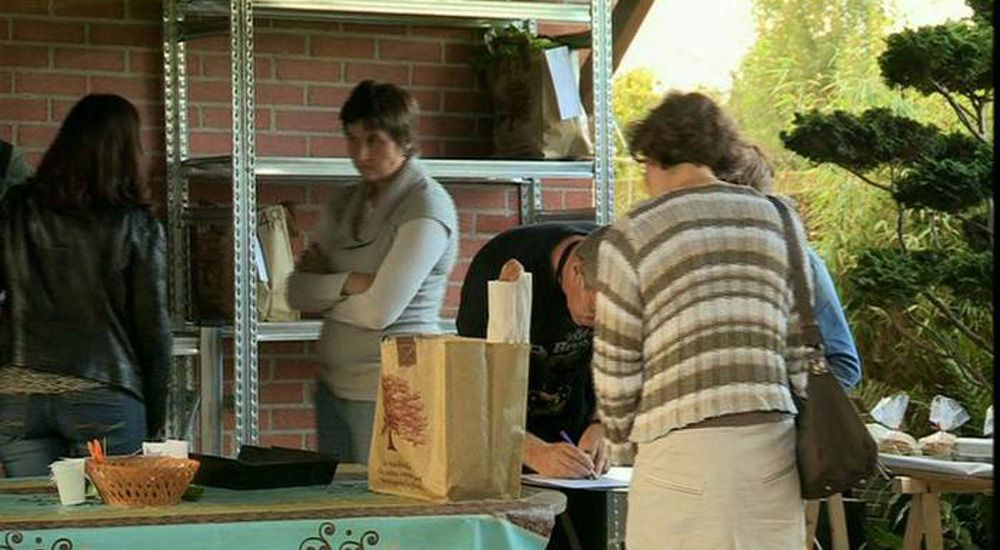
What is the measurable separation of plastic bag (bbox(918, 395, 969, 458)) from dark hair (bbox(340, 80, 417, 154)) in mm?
1768

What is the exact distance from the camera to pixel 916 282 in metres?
6.22

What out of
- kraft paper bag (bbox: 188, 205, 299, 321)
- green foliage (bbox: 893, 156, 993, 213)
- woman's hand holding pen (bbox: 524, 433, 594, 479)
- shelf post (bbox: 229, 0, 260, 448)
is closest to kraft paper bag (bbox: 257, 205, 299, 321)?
kraft paper bag (bbox: 188, 205, 299, 321)

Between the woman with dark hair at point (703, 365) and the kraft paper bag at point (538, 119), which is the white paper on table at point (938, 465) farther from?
the woman with dark hair at point (703, 365)

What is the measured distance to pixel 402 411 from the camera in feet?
10.1

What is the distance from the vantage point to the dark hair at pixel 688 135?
346 cm

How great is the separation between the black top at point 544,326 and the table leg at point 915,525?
184 centimetres

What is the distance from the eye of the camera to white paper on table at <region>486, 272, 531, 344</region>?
3.10 metres

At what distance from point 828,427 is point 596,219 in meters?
1.94

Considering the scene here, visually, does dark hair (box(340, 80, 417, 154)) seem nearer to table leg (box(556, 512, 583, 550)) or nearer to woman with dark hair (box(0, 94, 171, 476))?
woman with dark hair (box(0, 94, 171, 476))

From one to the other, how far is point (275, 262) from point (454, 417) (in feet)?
6.90

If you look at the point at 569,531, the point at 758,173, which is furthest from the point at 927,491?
the point at 569,531

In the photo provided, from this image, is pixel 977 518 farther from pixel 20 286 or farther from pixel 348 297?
pixel 20 286

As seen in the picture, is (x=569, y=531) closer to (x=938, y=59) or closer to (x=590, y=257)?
(x=590, y=257)

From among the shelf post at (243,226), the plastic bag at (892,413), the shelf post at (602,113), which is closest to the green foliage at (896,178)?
the plastic bag at (892,413)
